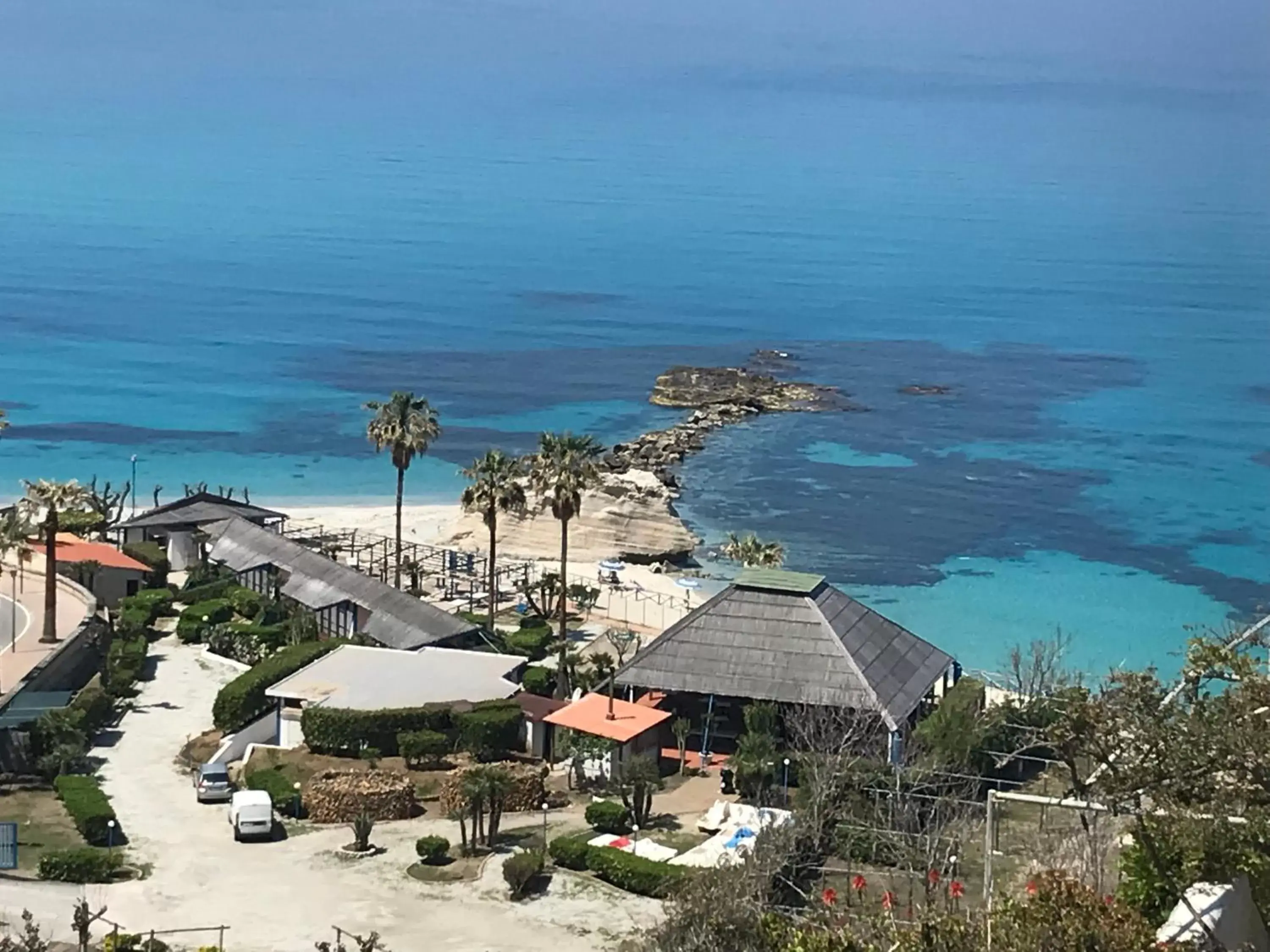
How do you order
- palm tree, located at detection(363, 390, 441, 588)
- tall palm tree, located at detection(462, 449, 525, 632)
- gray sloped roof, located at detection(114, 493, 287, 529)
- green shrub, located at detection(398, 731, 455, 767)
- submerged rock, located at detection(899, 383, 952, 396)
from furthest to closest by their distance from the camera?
submerged rock, located at detection(899, 383, 952, 396) → gray sloped roof, located at detection(114, 493, 287, 529) → palm tree, located at detection(363, 390, 441, 588) → tall palm tree, located at detection(462, 449, 525, 632) → green shrub, located at detection(398, 731, 455, 767)

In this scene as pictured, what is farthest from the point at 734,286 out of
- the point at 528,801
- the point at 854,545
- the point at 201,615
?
the point at 528,801

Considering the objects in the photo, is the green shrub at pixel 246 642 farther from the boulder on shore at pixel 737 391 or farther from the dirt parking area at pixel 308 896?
the boulder on shore at pixel 737 391

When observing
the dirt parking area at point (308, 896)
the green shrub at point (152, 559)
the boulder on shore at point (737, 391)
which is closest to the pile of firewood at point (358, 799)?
the dirt parking area at point (308, 896)


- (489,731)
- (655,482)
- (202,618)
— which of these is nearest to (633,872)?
(489,731)

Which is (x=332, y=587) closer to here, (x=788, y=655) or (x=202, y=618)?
(x=202, y=618)

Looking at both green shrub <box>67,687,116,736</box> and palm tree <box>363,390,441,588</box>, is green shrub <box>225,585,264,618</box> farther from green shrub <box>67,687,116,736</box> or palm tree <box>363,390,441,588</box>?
green shrub <box>67,687,116,736</box>

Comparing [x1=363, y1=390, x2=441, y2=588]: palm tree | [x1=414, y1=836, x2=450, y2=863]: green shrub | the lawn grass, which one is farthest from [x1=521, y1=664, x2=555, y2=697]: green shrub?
the lawn grass
